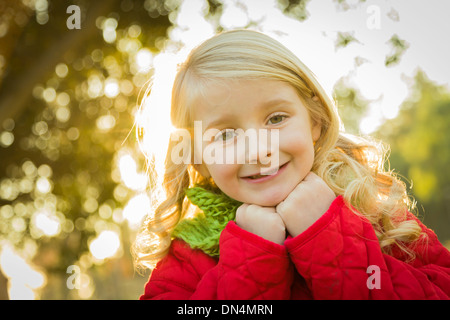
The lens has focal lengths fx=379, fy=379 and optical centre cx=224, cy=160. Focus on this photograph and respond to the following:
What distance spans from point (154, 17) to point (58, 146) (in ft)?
8.08

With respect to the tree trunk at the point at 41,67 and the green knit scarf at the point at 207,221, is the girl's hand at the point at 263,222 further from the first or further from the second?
the tree trunk at the point at 41,67

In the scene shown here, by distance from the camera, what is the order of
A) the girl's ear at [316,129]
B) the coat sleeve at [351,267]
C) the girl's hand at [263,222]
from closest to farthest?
the coat sleeve at [351,267] < the girl's hand at [263,222] < the girl's ear at [316,129]

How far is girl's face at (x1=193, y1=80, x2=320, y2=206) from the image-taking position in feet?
5.46

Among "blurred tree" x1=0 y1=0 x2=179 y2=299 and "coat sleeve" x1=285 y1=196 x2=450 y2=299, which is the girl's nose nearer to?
"coat sleeve" x1=285 y1=196 x2=450 y2=299

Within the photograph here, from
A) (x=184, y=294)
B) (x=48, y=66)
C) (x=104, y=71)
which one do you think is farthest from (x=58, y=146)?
(x=184, y=294)

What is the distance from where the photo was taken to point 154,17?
5090 mm

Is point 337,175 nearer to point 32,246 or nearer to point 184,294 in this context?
point 184,294

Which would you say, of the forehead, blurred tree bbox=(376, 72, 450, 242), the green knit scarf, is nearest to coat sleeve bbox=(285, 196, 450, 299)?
the green knit scarf

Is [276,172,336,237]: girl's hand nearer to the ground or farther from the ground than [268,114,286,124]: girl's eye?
nearer to the ground

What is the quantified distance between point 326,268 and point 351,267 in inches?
3.9

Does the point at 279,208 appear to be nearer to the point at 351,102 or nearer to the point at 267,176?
the point at 267,176

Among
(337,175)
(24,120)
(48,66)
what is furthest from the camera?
(24,120)

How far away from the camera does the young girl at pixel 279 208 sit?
1.51 m

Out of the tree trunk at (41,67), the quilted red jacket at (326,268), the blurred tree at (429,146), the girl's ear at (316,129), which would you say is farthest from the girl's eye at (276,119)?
the blurred tree at (429,146)
